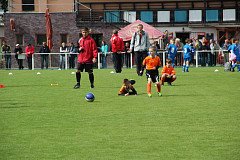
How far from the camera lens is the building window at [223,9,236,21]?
227ft

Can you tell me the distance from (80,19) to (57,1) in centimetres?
656

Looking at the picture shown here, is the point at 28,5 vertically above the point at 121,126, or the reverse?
the point at 28,5

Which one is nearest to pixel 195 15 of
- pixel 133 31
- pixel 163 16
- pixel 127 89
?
pixel 163 16

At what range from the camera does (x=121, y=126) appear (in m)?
13.7

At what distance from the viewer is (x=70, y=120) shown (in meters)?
14.8

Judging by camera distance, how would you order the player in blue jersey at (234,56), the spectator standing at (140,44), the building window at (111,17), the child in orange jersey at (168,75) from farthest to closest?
the building window at (111,17) < the player in blue jersey at (234,56) < the spectator standing at (140,44) < the child in orange jersey at (168,75)

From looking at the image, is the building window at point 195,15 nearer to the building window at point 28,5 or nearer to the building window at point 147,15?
the building window at point 147,15

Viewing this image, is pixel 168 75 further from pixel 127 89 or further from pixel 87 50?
pixel 127 89

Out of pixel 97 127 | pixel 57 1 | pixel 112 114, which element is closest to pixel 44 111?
pixel 112 114

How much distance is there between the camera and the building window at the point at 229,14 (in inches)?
2721

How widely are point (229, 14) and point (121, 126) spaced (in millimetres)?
56884

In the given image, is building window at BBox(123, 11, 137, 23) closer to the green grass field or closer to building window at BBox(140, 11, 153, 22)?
building window at BBox(140, 11, 153, 22)

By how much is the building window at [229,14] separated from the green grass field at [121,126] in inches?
1870

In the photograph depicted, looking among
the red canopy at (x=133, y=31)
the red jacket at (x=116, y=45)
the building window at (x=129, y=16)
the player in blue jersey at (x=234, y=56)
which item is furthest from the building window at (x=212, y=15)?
the red jacket at (x=116, y=45)
